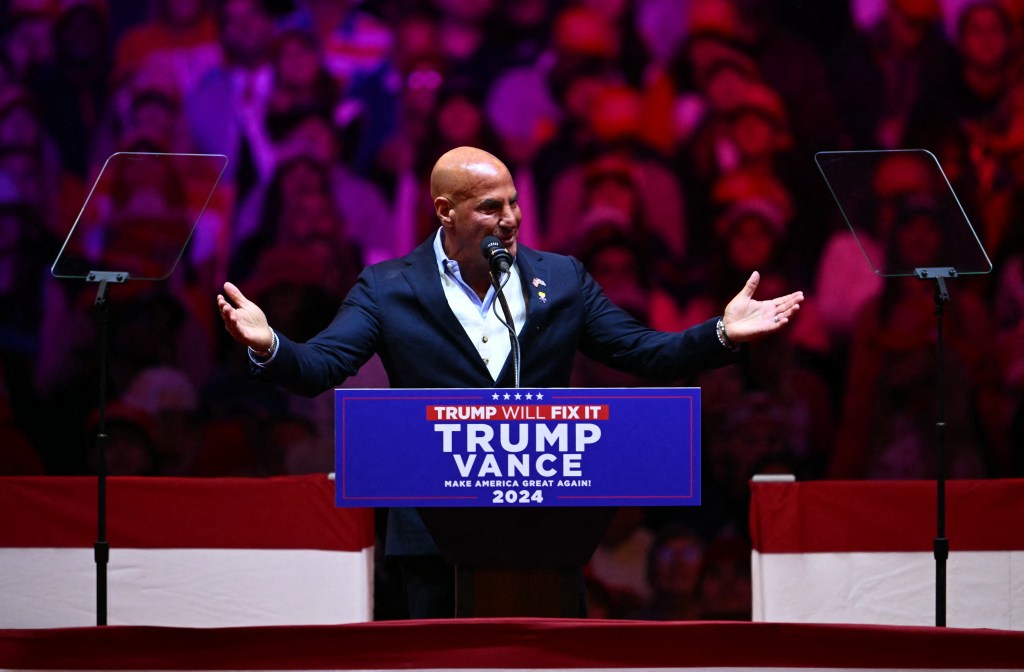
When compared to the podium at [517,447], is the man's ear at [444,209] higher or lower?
higher

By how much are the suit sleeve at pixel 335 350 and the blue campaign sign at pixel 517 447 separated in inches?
14.0

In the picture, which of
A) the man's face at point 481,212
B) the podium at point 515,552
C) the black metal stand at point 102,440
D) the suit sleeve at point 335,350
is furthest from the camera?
the black metal stand at point 102,440

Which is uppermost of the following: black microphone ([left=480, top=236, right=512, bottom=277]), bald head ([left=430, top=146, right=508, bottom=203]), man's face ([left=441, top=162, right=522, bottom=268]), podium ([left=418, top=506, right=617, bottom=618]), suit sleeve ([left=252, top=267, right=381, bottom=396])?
bald head ([left=430, top=146, right=508, bottom=203])

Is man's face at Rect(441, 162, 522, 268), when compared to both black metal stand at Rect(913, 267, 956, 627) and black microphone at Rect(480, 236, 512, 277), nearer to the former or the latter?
black microphone at Rect(480, 236, 512, 277)

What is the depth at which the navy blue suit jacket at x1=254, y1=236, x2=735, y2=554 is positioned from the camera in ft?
8.31

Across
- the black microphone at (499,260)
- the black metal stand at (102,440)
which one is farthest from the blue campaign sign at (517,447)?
the black metal stand at (102,440)

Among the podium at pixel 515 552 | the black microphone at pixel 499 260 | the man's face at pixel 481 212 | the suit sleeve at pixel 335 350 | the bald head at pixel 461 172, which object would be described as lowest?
the podium at pixel 515 552

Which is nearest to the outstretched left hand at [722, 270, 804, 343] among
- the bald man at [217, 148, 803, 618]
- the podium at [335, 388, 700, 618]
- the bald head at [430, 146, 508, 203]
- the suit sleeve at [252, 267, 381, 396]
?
the bald man at [217, 148, 803, 618]

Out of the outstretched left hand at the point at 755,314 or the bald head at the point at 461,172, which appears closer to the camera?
the outstretched left hand at the point at 755,314

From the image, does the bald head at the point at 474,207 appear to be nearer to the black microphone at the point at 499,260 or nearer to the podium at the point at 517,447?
the black microphone at the point at 499,260

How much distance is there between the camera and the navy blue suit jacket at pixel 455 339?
2533mm

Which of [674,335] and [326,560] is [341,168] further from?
[674,335]

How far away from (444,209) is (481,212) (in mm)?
109

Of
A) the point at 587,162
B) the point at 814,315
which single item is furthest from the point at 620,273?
the point at 814,315
